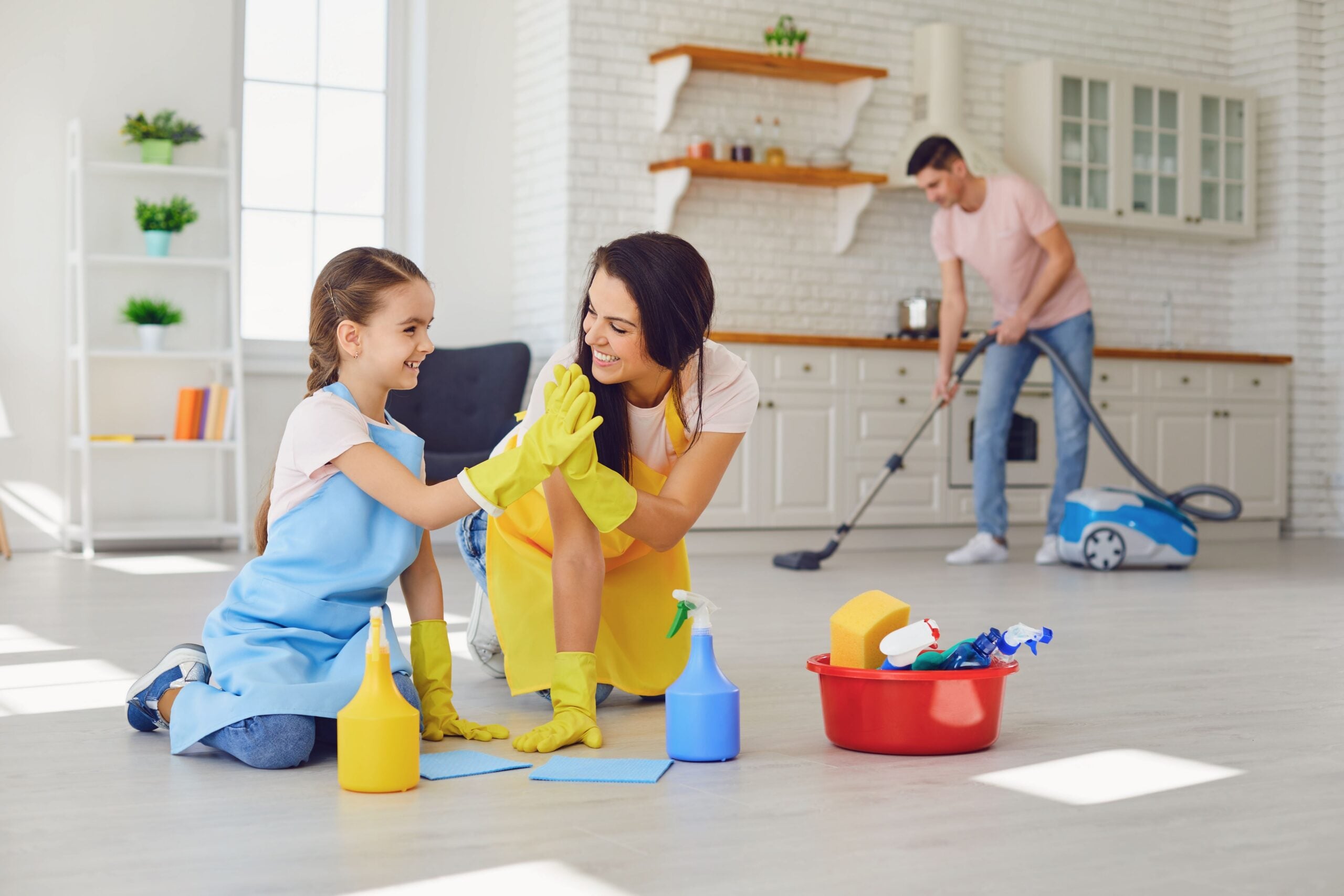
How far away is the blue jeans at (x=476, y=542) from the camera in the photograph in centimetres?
265

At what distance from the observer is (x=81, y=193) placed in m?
5.31

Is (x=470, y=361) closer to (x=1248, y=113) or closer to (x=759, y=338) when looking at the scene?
(x=759, y=338)

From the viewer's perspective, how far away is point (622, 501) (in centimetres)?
205

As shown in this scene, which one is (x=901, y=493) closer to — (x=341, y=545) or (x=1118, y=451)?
(x=1118, y=451)

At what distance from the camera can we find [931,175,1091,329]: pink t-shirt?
17.2 feet

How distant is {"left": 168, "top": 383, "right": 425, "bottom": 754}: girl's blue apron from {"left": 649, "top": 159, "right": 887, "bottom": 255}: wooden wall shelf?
3.93 meters

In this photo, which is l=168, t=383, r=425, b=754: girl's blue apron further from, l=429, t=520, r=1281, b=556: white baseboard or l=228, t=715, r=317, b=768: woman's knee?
l=429, t=520, r=1281, b=556: white baseboard

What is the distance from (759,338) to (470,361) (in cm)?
116

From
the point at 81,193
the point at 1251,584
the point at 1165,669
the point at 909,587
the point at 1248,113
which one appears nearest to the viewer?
the point at 1165,669

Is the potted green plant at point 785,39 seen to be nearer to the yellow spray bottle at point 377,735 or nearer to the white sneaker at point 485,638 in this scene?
the white sneaker at point 485,638

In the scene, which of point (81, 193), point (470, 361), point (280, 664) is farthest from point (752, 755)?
point (81, 193)

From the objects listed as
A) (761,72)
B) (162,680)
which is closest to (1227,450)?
(761,72)

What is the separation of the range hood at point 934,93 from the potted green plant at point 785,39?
71 cm

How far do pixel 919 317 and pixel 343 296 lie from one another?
4.61 m
